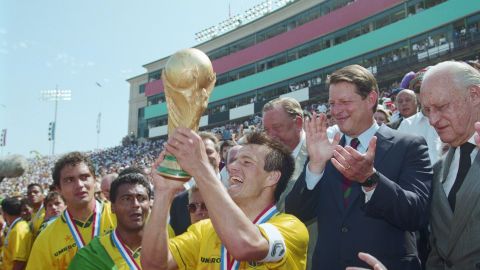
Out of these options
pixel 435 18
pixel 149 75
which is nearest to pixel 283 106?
pixel 435 18

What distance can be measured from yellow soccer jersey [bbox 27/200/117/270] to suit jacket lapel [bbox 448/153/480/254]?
8.95 feet

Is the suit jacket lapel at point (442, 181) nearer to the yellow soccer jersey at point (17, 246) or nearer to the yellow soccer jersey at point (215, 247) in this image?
the yellow soccer jersey at point (215, 247)

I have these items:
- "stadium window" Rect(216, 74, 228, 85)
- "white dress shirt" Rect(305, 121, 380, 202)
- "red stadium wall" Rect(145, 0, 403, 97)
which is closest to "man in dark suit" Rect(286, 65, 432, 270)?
"white dress shirt" Rect(305, 121, 380, 202)

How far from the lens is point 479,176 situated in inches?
87.7

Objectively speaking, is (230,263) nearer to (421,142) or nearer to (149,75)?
(421,142)

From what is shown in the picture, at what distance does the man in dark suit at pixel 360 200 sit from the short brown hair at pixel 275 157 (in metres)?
0.09

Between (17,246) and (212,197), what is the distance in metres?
3.88

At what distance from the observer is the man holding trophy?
5.62 feet

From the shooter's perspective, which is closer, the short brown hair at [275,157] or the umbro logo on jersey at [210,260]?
the umbro logo on jersey at [210,260]

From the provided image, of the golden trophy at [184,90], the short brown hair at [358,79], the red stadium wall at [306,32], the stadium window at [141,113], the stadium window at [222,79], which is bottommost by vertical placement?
the golden trophy at [184,90]

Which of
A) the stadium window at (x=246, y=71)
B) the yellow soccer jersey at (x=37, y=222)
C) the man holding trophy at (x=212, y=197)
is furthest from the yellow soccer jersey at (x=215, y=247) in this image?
the stadium window at (x=246, y=71)

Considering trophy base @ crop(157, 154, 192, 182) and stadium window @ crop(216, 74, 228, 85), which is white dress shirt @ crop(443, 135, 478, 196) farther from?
stadium window @ crop(216, 74, 228, 85)

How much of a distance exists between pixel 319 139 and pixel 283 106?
153 centimetres

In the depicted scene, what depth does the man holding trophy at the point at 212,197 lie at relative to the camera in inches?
67.5
